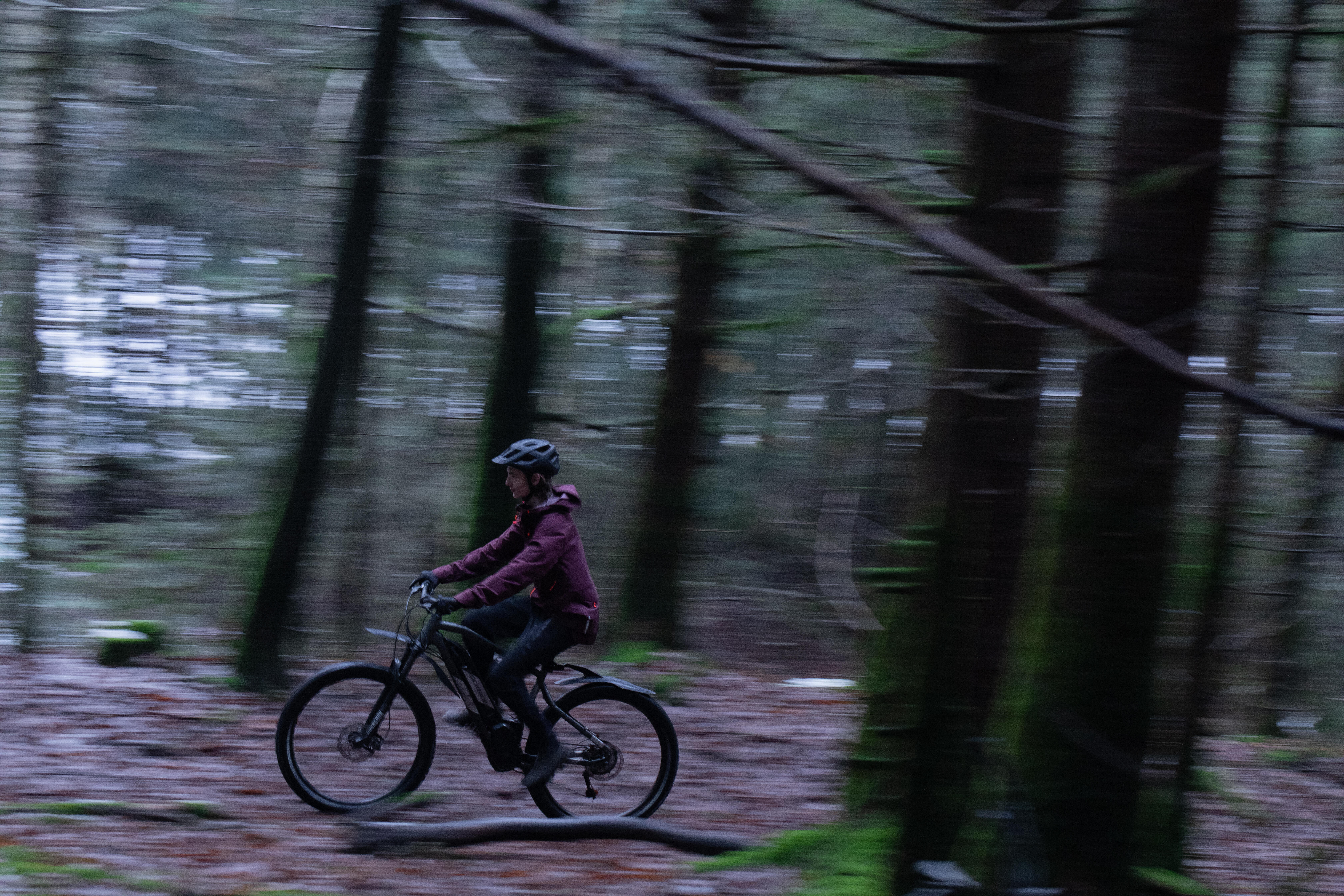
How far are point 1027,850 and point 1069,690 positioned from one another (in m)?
0.58

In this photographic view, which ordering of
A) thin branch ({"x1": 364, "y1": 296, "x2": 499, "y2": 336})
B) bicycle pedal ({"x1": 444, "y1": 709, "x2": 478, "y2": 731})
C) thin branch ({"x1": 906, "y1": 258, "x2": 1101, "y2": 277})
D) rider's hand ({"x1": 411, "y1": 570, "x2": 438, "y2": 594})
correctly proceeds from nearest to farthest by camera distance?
thin branch ({"x1": 906, "y1": 258, "x2": 1101, "y2": 277}), rider's hand ({"x1": 411, "y1": 570, "x2": 438, "y2": 594}), bicycle pedal ({"x1": 444, "y1": 709, "x2": 478, "y2": 731}), thin branch ({"x1": 364, "y1": 296, "x2": 499, "y2": 336})

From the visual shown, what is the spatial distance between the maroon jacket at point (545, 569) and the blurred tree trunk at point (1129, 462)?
2.98m

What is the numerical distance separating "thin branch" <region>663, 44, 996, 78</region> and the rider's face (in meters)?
2.88

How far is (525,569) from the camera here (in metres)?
6.07

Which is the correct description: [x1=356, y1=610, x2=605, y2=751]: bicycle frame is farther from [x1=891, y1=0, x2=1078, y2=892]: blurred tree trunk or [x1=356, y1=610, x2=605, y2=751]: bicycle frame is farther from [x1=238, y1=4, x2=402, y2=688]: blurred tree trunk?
[x1=238, y1=4, x2=402, y2=688]: blurred tree trunk

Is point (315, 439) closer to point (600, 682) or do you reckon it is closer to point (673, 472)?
point (673, 472)

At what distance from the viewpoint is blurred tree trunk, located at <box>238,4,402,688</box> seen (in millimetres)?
8859

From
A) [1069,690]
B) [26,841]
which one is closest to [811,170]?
[1069,690]

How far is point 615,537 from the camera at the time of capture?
13367 millimetres

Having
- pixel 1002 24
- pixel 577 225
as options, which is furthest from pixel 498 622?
pixel 1002 24

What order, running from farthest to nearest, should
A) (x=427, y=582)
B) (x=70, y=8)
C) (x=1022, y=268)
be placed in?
(x=427, y=582) → (x=70, y=8) → (x=1022, y=268)

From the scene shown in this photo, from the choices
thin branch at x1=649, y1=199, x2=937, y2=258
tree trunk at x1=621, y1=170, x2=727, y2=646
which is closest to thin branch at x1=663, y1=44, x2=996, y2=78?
thin branch at x1=649, y1=199, x2=937, y2=258

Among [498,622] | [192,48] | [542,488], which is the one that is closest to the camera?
[542,488]

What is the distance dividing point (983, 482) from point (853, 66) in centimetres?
164
